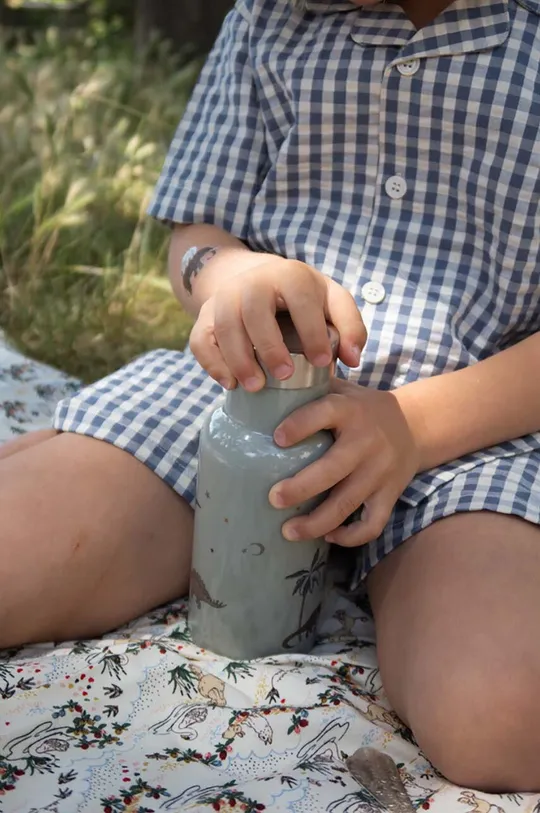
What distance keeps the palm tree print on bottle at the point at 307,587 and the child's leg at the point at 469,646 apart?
68 millimetres

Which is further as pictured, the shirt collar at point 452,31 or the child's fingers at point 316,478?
the shirt collar at point 452,31

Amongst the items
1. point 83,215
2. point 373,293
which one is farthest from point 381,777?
point 83,215

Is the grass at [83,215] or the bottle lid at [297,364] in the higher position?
the bottle lid at [297,364]

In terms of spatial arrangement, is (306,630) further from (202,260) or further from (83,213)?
(83,213)

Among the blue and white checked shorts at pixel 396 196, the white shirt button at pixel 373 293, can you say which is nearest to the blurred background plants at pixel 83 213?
the blue and white checked shorts at pixel 396 196

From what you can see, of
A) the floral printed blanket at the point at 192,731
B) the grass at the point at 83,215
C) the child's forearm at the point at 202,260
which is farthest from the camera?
the grass at the point at 83,215

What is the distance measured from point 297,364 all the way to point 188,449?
261 millimetres

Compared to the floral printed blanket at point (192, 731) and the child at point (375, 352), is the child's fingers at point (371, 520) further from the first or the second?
the floral printed blanket at point (192, 731)

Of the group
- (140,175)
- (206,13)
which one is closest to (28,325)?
(140,175)

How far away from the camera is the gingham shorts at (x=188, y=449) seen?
1011 mm

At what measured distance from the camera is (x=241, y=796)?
2.74 feet

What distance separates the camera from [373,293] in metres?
1.09

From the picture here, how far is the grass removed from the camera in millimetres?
1864

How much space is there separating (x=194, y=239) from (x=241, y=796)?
625 mm
